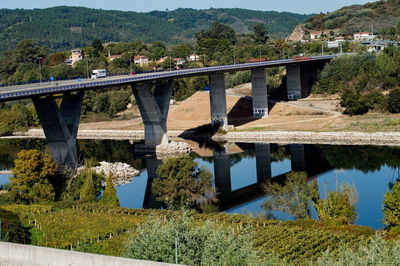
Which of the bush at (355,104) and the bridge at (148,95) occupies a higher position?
the bridge at (148,95)

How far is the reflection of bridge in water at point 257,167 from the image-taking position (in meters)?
51.5

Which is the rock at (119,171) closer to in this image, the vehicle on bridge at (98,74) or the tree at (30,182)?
the tree at (30,182)

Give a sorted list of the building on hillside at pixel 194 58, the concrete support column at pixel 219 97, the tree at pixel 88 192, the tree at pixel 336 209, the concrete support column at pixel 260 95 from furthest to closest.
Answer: the building on hillside at pixel 194 58, the concrete support column at pixel 260 95, the concrete support column at pixel 219 97, the tree at pixel 88 192, the tree at pixel 336 209

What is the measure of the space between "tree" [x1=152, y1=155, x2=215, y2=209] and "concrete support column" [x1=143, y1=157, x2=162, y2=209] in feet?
5.06

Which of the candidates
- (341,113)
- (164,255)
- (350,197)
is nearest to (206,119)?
(341,113)

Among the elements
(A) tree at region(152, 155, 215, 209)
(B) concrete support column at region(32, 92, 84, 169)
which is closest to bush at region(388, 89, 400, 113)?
(B) concrete support column at region(32, 92, 84, 169)

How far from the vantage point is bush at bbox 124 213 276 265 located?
74.7 ft

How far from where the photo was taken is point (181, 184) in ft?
153

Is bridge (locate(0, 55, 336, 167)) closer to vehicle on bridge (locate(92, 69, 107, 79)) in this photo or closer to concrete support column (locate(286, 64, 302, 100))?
concrete support column (locate(286, 64, 302, 100))

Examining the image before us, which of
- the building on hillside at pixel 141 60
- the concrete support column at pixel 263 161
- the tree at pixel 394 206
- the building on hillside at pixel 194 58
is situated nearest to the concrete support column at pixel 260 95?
the concrete support column at pixel 263 161

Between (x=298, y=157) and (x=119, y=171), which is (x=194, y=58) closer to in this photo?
(x=298, y=157)

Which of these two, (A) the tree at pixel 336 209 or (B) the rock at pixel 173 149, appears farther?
(B) the rock at pixel 173 149

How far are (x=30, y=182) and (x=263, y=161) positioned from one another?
1144 inches

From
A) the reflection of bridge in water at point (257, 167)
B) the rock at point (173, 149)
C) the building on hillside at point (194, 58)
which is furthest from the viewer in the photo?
the building on hillside at point (194, 58)
